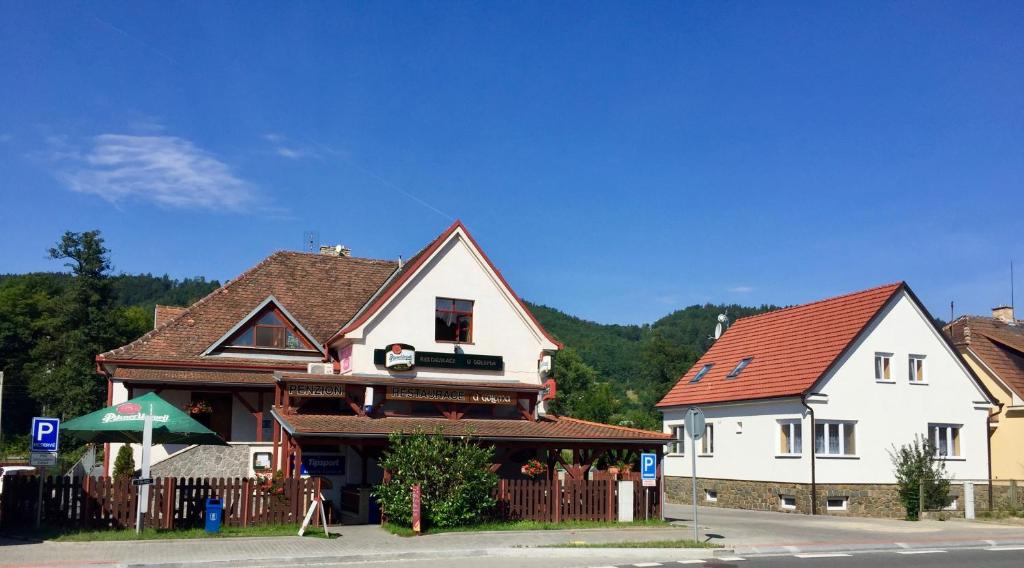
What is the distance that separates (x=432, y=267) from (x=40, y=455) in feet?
41.9

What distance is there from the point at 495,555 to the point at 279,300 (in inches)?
670

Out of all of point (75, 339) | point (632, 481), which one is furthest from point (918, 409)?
point (75, 339)

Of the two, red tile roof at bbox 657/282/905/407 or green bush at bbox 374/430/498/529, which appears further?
red tile roof at bbox 657/282/905/407

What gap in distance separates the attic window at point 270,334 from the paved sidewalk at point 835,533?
539 inches

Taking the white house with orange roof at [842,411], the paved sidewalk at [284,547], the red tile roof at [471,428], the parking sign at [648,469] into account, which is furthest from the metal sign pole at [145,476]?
the white house with orange roof at [842,411]

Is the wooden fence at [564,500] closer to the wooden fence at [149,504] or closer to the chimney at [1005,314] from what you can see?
the wooden fence at [149,504]

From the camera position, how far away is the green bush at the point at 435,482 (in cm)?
2139

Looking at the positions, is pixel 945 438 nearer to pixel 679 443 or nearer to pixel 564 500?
pixel 679 443

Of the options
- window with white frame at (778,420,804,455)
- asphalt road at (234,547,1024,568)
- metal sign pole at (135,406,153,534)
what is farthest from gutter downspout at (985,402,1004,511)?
metal sign pole at (135,406,153,534)

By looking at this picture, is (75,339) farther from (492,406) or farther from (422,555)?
(422,555)

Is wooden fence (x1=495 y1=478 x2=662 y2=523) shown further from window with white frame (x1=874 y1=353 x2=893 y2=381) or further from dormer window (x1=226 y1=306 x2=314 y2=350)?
window with white frame (x1=874 y1=353 x2=893 y2=381)

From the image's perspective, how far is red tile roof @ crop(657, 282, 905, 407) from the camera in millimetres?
32469

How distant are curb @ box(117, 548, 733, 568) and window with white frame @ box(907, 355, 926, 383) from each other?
17285 millimetres

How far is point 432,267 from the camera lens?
1125 inches
